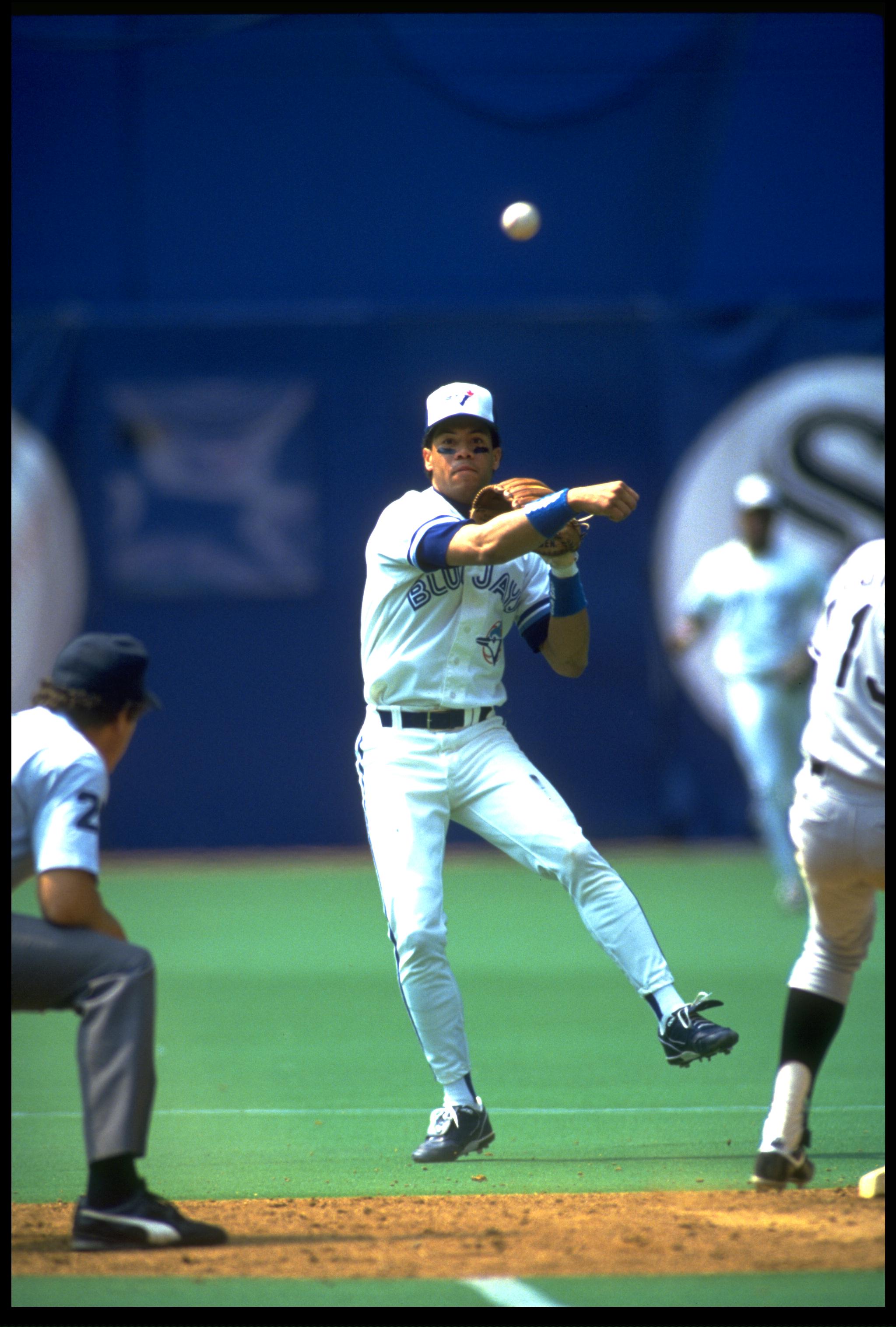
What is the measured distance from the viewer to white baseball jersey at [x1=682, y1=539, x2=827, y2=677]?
11.0 m

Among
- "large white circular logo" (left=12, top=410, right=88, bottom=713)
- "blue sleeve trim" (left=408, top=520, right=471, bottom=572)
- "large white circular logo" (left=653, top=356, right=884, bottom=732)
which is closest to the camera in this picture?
"blue sleeve trim" (left=408, top=520, right=471, bottom=572)

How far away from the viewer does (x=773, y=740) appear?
10836 millimetres

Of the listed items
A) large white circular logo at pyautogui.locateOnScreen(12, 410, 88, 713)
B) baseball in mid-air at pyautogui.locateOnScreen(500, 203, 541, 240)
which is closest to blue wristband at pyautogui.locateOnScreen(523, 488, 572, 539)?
baseball in mid-air at pyautogui.locateOnScreen(500, 203, 541, 240)

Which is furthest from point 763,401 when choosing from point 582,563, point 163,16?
point 163,16

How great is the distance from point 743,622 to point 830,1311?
7.92 meters

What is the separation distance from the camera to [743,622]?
36.5 feet

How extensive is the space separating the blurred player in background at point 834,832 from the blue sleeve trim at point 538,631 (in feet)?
4.07

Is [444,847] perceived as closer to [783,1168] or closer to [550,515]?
[550,515]

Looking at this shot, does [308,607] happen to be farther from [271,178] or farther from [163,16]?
[163,16]

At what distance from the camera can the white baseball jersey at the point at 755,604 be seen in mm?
11031

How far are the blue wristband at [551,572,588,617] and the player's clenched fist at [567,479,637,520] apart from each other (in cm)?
53

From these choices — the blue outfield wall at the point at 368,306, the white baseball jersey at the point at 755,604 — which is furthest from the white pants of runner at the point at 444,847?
the blue outfield wall at the point at 368,306

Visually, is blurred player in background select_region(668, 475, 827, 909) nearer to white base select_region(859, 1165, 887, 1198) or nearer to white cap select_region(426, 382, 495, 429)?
white cap select_region(426, 382, 495, 429)

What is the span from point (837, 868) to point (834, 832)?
110mm
